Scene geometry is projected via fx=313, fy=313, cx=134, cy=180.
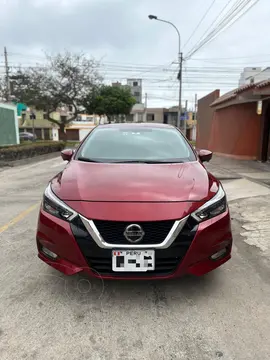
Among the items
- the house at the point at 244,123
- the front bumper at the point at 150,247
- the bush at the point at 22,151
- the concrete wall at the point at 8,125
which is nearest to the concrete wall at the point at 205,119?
the house at the point at 244,123

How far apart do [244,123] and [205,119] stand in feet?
26.5

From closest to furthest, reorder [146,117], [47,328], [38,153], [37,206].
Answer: [47,328]
[37,206]
[38,153]
[146,117]

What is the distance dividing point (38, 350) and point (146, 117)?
61761mm

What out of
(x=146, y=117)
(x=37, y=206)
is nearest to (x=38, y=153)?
(x=37, y=206)

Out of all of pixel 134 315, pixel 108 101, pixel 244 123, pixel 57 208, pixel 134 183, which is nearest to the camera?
pixel 134 315

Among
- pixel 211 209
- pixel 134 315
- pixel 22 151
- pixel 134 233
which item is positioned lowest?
pixel 22 151

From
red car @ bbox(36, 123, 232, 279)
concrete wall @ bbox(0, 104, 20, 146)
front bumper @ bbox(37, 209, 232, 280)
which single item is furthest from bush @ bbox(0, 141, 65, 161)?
front bumper @ bbox(37, 209, 232, 280)

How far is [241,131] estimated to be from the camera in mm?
14383

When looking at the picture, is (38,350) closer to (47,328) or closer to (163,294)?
(47,328)

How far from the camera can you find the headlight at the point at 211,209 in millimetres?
2502

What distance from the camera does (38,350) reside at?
210 centimetres

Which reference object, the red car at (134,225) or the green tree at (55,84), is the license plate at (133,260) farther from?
the green tree at (55,84)

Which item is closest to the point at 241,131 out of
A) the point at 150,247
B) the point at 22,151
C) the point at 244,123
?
the point at 244,123

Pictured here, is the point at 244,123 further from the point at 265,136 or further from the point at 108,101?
the point at 108,101
